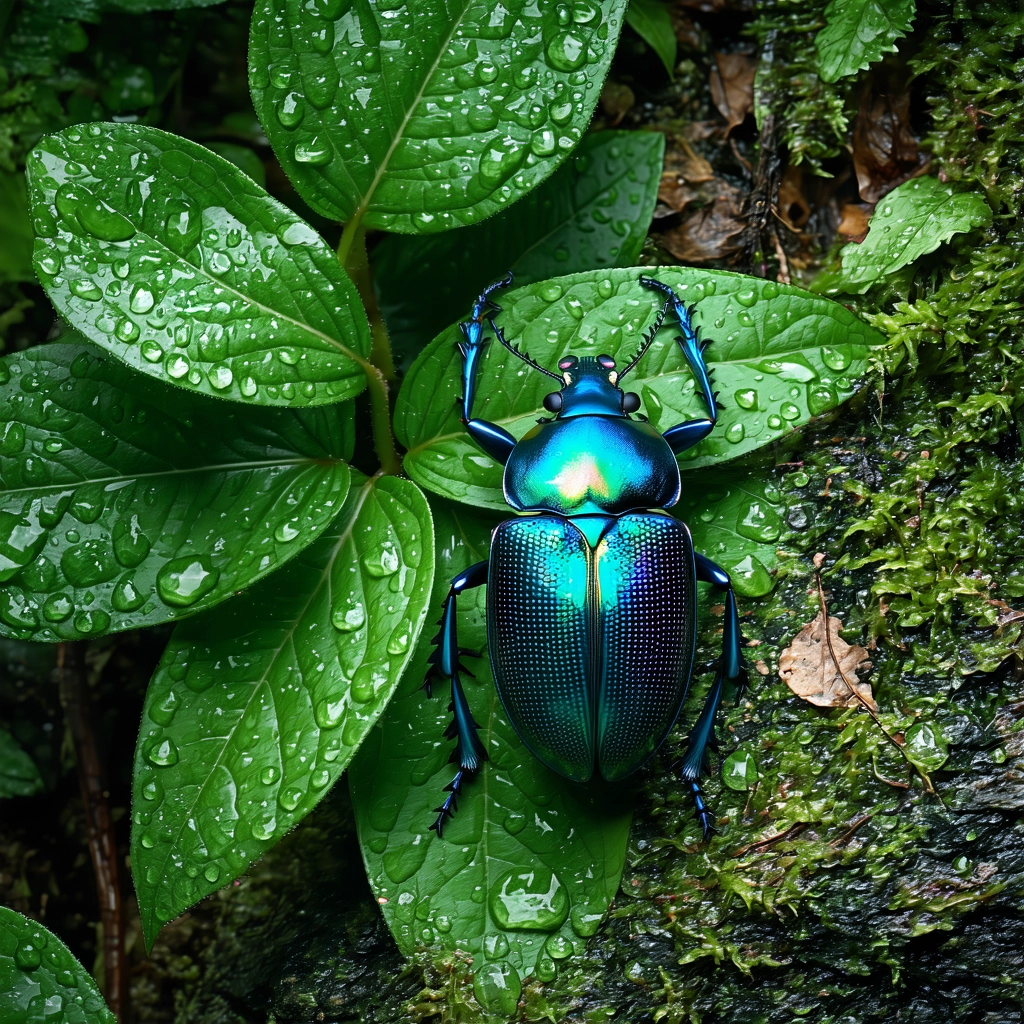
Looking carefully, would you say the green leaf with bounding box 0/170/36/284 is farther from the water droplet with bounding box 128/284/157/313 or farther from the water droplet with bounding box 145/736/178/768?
the water droplet with bounding box 145/736/178/768

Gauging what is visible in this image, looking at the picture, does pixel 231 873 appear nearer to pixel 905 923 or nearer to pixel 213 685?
pixel 213 685

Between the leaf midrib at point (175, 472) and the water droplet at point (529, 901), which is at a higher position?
the leaf midrib at point (175, 472)

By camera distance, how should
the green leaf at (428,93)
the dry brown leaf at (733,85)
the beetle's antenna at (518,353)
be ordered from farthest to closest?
the dry brown leaf at (733,85) → the beetle's antenna at (518,353) → the green leaf at (428,93)

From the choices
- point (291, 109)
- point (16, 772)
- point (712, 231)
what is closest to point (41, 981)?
point (16, 772)

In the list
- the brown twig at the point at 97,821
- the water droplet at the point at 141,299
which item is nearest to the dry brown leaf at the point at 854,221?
the water droplet at the point at 141,299

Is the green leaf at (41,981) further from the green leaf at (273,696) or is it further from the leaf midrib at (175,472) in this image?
the leaf midrib at (175,472)

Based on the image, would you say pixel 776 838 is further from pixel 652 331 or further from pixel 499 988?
pixel 652 331

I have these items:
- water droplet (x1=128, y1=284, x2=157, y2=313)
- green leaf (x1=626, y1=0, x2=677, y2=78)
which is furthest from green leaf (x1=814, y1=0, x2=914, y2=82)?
water droplet (x1=128, y1=284, x2=157, y2=313)
